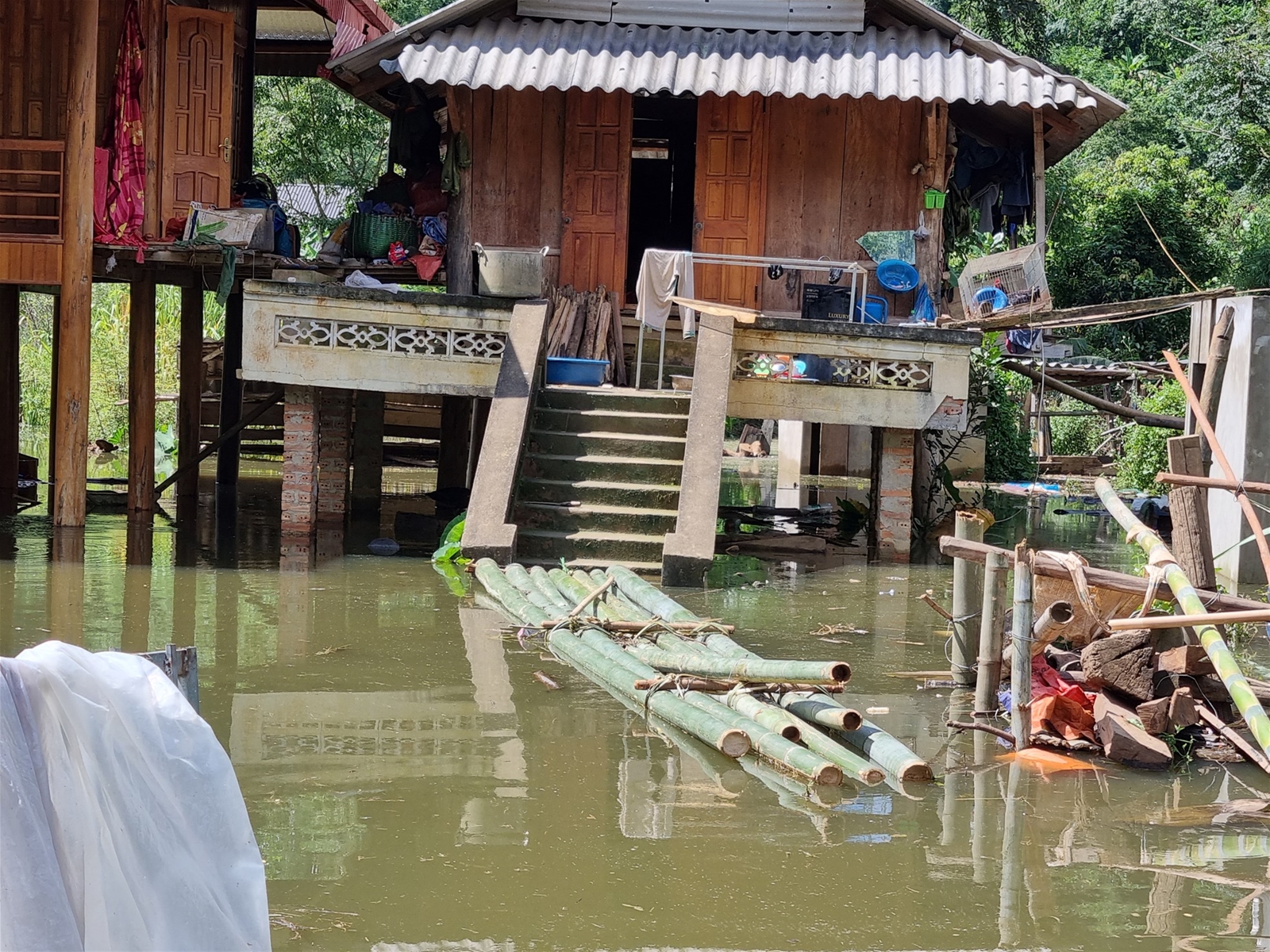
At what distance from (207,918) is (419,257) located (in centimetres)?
1226

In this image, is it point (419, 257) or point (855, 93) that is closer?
point (855, 93)

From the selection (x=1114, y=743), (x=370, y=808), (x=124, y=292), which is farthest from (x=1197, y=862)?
(x=124, y=292)

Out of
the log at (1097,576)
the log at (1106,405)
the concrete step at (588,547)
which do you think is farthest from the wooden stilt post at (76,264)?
the log at (1106,405)

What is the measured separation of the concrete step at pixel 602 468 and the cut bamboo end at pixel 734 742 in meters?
5.45

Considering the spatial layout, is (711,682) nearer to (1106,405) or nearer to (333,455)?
(333,455)

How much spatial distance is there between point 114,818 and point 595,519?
27.5ft

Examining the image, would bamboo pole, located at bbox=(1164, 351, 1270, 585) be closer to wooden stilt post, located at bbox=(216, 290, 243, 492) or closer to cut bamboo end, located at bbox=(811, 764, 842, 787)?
cut bamboo end, located at bbox=(811, 764, 842, 787)

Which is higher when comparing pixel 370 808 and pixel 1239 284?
pixel 1239 284

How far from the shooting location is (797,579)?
11.4m

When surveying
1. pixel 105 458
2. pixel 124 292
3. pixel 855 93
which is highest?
pixel 855 93

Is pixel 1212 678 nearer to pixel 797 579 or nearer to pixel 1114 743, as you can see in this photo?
pixel 1114 743

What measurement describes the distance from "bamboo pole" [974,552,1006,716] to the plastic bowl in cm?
711

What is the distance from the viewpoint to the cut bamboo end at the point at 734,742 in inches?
243

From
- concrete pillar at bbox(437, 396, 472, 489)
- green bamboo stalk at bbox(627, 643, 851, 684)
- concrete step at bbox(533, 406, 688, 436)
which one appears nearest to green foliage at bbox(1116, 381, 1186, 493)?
concrete step at bbox(533, 406, 688, 436)
